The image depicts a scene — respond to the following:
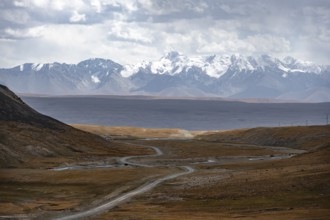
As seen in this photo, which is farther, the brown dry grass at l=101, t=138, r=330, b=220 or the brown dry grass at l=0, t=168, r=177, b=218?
the brown dry grass at l=0, t=168, r=177, b=218

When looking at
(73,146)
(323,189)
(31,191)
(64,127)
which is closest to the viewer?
(323,189)

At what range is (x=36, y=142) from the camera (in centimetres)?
16088

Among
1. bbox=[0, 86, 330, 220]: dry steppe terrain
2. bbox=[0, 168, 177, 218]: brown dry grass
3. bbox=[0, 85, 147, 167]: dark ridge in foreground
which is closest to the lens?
bbox=[0, 86, 330, 220]: dry steppe terrain

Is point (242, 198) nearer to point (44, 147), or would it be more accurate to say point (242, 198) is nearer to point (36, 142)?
point (44, 147)

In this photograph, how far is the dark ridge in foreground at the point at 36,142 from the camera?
141 meters

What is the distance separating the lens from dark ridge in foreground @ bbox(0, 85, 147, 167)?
141125 millimetres

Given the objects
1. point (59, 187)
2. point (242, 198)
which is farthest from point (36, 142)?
point (242, 198)

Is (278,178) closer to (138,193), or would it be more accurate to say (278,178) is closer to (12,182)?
(138,193)

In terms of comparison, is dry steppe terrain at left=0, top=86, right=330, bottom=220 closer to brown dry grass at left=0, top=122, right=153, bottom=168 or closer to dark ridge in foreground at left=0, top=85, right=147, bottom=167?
brown dry grass at left=0, top=122, right=153, bottom=168

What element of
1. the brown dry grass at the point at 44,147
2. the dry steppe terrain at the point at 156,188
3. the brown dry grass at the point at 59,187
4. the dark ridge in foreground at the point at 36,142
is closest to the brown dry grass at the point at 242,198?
the dry steppe terrain at the point at 156,188

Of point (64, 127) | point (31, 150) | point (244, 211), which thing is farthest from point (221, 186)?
point (64, 127)

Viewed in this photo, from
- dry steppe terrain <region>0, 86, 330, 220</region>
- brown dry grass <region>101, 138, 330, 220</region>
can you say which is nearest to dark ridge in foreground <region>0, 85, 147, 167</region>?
dry steppe terrain <region>0, 86, 330, 220</region>

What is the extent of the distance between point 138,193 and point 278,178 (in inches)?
796

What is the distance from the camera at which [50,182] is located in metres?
101
